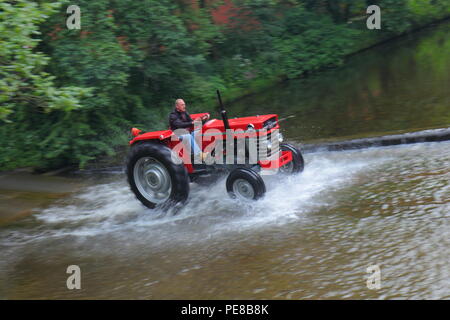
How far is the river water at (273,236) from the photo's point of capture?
555 centimetres

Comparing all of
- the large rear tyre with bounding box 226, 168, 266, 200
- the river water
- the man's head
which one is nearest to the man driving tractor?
the man's head

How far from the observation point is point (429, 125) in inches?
410

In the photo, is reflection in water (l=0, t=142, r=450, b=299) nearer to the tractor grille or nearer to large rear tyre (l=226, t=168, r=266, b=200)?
large rear tyre (l=226, t=168, r=266, b=200)

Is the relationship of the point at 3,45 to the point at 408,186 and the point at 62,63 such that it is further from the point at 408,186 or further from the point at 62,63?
the point at 408,186

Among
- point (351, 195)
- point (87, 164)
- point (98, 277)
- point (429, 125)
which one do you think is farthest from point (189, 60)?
point (98, 277)

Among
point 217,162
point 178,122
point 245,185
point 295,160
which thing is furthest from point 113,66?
point 245,185

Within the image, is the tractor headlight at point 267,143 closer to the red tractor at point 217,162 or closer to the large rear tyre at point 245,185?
the red tractor at point 217,162

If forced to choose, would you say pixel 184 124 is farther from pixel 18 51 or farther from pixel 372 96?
pixel 372 96

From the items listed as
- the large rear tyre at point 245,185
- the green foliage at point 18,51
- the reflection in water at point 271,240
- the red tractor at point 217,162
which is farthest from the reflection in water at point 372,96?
the green foliage at point 18,51

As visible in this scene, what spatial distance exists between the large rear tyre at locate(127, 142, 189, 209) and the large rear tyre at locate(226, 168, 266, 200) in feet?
2.58

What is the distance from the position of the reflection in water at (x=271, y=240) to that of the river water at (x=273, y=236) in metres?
0.02

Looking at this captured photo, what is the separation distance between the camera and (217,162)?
8484 millimetres

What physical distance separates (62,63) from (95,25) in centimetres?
127

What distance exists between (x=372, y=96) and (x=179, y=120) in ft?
→ 26.0
